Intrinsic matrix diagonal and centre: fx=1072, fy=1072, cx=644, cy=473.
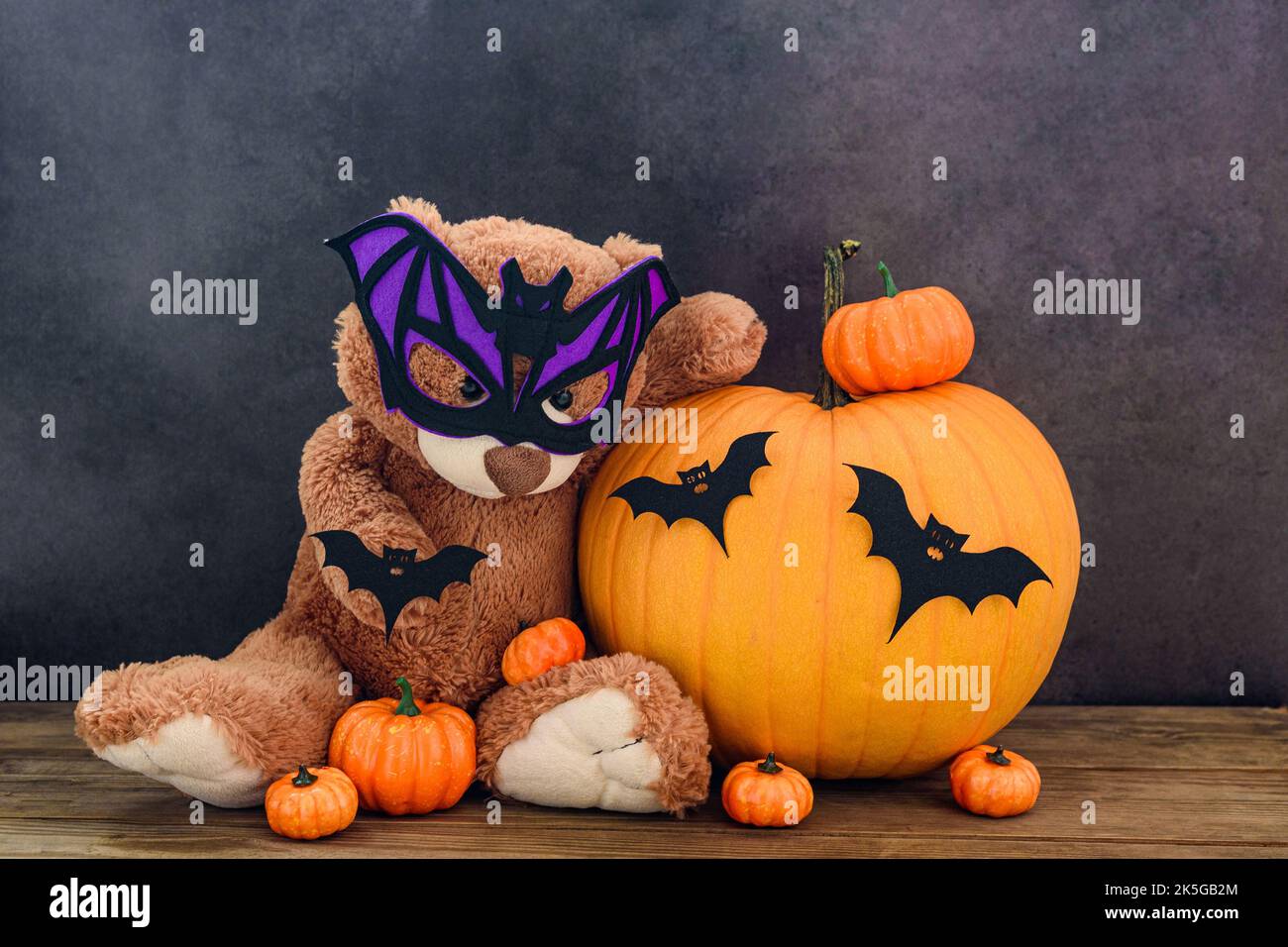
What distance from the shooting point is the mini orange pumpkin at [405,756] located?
1255mm

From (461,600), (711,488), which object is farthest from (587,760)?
(711,488)

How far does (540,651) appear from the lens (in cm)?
133

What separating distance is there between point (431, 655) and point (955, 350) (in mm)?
771

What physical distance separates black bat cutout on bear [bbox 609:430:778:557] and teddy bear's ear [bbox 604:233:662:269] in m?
0.26

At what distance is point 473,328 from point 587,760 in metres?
0.52

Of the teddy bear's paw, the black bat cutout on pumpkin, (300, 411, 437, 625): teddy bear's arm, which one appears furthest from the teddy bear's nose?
the black bat cutout on pumpkin

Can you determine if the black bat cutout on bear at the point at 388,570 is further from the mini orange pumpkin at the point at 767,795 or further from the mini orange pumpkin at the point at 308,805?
the mini orange pumpkin at the point at 767,795

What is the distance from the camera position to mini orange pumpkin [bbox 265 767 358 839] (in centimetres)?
119

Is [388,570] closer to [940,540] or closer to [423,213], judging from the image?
[423,213]

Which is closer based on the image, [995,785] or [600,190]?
[995,785]

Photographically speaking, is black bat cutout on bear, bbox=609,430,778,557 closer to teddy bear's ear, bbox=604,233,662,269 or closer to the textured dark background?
teddy bear's ear, bbox=604,233,662,269

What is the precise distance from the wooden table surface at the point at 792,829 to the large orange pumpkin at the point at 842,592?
105 mm

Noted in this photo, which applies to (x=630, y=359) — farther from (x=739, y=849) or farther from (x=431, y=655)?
(x=739, y=849)
